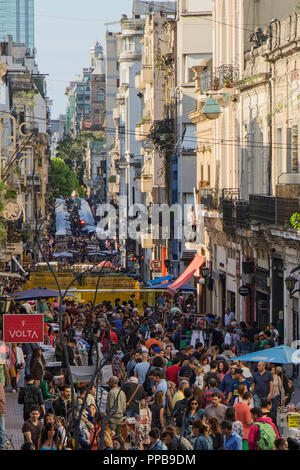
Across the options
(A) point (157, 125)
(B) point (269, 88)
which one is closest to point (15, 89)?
(A) point (157, 125)

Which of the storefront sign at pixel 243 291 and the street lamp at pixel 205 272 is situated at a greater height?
the storefront sign at pixel 243 291

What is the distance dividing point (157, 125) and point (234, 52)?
21.9 meters

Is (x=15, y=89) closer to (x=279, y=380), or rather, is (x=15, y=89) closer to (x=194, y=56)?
(x=194, y=56)

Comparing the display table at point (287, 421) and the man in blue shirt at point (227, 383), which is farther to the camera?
the man in blue shirt at point (227, 383)

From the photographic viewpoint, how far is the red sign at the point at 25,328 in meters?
23.9

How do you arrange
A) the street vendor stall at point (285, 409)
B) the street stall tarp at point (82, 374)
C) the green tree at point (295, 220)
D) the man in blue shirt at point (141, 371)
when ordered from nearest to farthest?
the street vendor stall at point (285, 409), the man in blue shirt at point (141, 371), the street stall tarp at point (82, 374), the green tree at point (295, 220)

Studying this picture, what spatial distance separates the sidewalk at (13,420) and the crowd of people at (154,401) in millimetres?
454

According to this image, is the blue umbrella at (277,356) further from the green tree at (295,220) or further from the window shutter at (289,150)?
the window shutter at (289,150)

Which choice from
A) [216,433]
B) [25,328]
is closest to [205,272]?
[25,328]

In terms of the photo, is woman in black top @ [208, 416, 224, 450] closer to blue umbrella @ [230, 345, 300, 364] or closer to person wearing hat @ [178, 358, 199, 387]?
blue umbrella @ [230, 345, 300, 364]

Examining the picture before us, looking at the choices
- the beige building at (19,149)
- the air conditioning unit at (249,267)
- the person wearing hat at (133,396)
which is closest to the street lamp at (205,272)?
the beige building at (19,149)

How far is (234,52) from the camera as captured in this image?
1590 inches

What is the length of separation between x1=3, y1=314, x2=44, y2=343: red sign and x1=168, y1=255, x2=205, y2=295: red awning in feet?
59.1
